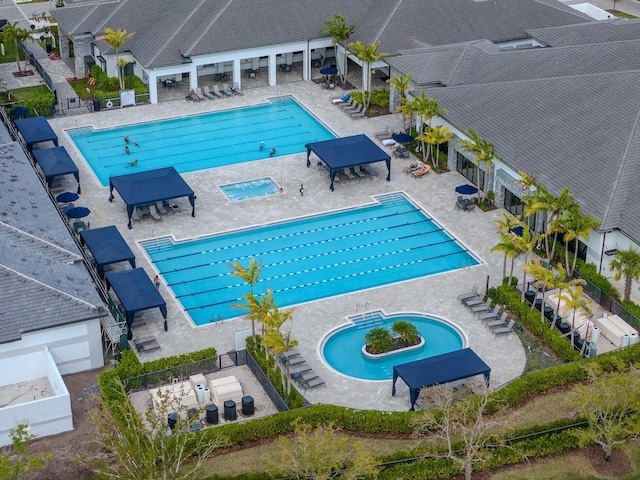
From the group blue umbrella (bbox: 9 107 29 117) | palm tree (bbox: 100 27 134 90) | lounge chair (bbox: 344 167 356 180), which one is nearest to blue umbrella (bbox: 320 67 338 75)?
palm tree (bbox: 100 27 134 90)

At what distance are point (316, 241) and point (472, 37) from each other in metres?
26.7

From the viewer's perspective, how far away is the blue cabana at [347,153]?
69625 millimetres

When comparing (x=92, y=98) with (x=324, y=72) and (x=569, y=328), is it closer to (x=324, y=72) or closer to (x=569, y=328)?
(x=324, y=72)

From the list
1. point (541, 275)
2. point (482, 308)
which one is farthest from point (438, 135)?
point (541, 275)

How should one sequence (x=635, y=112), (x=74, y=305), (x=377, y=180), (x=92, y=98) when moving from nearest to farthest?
(x=74, y=305), (x=635, y=112), (x=377, y=180), (x=92, y=98)

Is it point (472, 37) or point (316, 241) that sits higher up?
point (472, 37)

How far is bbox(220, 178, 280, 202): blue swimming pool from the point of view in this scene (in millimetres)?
69938

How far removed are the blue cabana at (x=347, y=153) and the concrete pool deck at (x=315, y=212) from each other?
5.82ft

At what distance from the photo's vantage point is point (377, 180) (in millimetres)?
71688

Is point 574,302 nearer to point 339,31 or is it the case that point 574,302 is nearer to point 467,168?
point 467,168

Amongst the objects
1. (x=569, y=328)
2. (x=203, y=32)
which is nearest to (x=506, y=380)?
(x=569, y=328)

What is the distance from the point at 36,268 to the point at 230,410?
12.4 meters

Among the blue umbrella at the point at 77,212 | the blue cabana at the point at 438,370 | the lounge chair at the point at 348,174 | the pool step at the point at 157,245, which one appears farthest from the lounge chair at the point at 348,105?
the blue cabana at the point at 438,370

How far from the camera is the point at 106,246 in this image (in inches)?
2367
